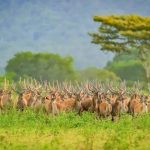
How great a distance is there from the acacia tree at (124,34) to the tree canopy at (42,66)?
2463 cm

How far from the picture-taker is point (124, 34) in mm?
50562

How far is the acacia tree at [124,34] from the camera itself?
4997 centimetres

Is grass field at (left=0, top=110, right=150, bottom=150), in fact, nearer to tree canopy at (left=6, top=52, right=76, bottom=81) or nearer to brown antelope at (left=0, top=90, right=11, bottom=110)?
brown antelope at (left=0, top=90, right=11, bottom=110)

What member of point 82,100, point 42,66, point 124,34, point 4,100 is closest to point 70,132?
point 82,100

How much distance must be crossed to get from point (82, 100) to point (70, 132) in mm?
3849

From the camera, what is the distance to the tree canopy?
7731 cm

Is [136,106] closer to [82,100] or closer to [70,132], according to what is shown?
[82,100]

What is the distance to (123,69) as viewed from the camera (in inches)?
3585

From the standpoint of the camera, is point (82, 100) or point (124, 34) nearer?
point (82, 100)

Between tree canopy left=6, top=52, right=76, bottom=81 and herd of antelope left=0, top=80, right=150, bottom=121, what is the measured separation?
4862cm

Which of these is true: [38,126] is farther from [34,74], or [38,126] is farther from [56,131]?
[34,74]

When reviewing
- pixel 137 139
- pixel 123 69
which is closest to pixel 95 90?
pixel 137 139

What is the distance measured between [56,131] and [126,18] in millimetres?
28537

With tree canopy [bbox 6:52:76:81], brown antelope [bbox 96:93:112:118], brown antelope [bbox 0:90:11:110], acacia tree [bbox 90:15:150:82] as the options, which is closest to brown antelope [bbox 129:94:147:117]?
brown antelope [bbox 96:93:112:118]
